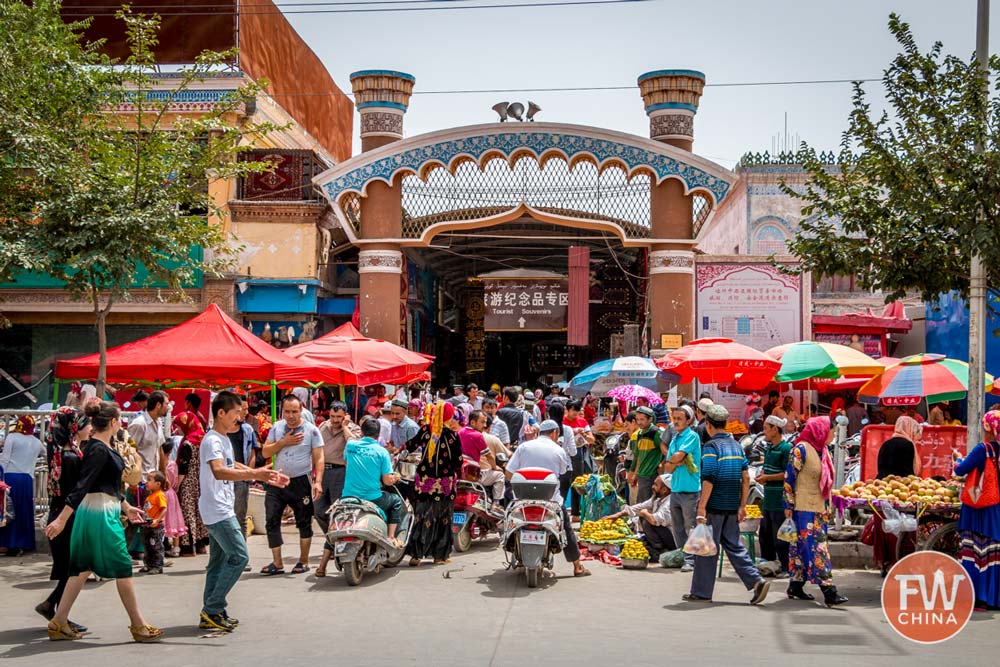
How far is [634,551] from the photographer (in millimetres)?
11445

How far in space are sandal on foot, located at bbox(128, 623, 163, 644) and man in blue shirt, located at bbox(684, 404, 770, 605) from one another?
4591 mm

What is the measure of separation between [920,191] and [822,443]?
333 centimetres

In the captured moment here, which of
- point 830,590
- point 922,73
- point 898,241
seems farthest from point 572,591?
point 922,73

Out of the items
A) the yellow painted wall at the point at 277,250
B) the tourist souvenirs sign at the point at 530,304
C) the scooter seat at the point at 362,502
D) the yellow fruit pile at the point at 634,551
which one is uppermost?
the yellow painted wall at the point at 277,250

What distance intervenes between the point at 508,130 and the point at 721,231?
11.0m

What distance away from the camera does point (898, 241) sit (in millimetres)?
11516

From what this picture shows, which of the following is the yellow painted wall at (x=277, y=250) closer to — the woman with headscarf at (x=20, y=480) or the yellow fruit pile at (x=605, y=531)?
the woman with headscarf at (x=20, y=480)

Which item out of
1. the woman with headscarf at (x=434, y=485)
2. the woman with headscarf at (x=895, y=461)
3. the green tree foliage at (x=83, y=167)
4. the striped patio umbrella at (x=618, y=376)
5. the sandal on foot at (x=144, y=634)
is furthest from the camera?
the striped patio umbrella at (x=618, y=376)

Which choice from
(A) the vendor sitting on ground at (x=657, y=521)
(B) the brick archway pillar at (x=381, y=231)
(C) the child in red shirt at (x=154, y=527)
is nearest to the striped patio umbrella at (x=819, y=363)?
(A) the vendor sitting on ground at (x=657, y=521)

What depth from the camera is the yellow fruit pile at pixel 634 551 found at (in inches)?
449

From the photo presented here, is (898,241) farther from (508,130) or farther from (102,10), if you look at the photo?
(102,10)

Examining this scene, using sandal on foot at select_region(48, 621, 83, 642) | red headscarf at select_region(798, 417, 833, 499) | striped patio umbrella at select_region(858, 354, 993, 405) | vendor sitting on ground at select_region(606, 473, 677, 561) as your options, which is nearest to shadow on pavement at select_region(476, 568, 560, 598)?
vendor sitting on ground at select_region(606, 473, 677, 561)

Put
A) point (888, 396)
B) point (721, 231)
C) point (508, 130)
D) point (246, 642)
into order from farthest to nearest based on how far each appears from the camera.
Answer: point (721, 231) → point (508, 130) → point (888, 396) → point (246, 642)

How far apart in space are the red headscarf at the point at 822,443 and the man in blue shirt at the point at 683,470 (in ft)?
3.79
